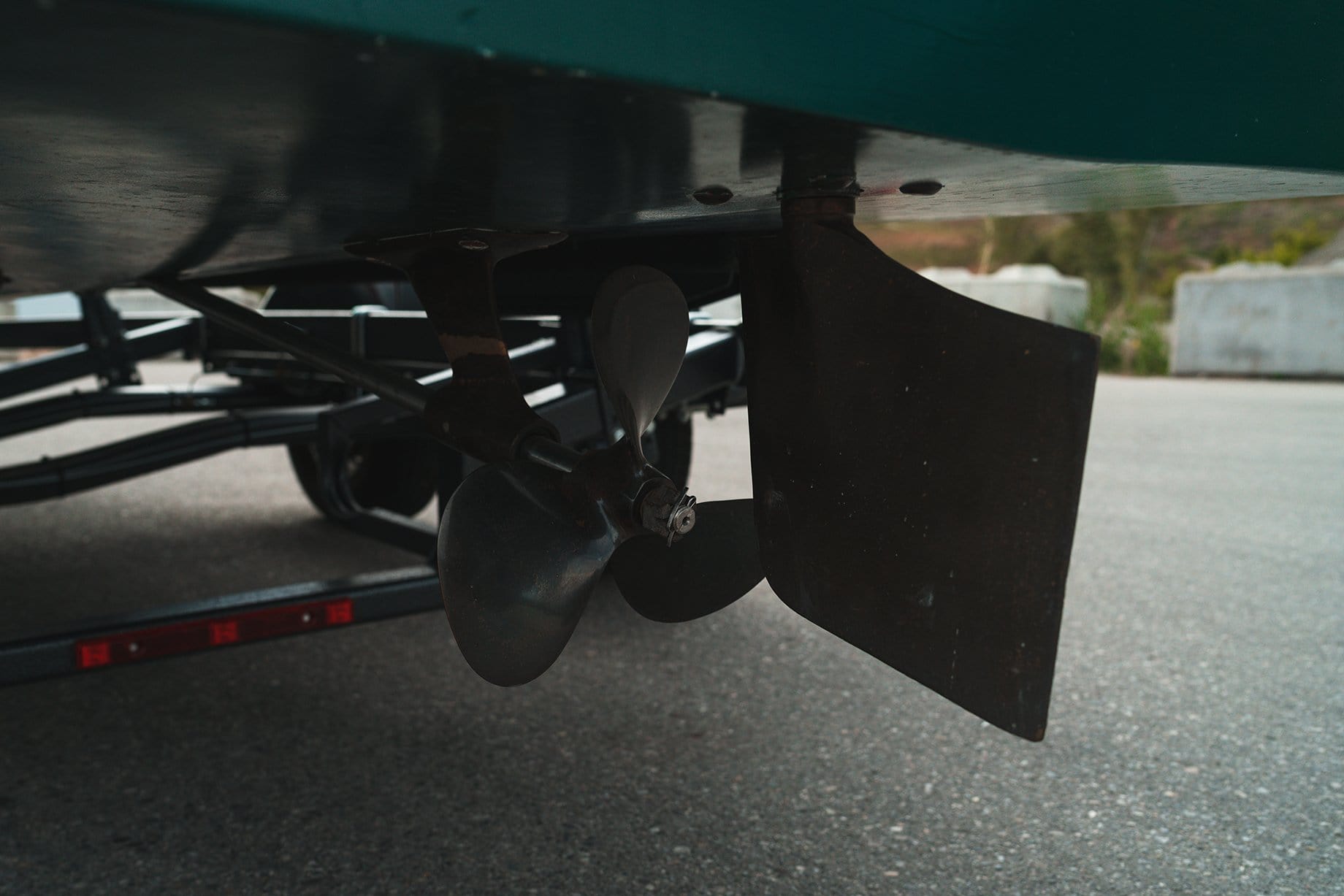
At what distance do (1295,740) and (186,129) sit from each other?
1882mm

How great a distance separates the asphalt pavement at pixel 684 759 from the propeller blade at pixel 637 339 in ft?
1.96

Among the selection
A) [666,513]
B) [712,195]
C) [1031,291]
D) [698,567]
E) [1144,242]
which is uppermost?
[712,195]

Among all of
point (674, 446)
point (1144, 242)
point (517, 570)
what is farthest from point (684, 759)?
point (1144, 242)

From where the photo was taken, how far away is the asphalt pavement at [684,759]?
1461mm

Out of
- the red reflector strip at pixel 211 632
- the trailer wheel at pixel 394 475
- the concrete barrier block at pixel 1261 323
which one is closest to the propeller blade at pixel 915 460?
the red reflector strip at pixel 211 632

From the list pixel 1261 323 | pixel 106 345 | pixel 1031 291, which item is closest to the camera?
pixel 106 345

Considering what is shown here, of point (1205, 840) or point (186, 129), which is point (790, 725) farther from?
point (186, 129)

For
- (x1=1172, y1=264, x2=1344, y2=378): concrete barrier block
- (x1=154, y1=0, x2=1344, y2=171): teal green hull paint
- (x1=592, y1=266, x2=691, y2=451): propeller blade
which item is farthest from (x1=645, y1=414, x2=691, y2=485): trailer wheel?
(x1=1172, y1=264, x2=1344, y2=378): concrete barrier block

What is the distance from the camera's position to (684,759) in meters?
1.80

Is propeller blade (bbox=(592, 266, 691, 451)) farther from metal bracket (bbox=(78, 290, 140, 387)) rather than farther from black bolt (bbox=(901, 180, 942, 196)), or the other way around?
metal bracket (bbox=(78, 290, 140, 387))

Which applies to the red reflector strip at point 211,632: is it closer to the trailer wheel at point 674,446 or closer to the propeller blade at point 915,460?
the propeller blade at point 915,460

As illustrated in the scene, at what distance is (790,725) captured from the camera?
1.95m

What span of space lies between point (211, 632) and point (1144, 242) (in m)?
29.7

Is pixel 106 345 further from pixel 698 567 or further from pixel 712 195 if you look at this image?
pixel 712 195
